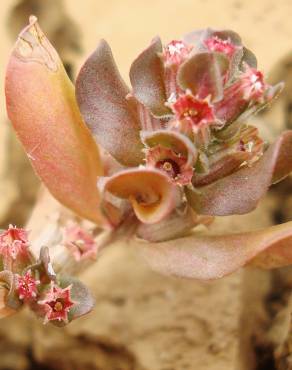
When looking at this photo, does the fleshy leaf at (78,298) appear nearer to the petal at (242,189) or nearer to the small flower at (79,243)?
the small flower at (79,243)

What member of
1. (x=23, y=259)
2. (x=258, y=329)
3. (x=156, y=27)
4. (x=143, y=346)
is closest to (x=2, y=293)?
(x=23, y=259)

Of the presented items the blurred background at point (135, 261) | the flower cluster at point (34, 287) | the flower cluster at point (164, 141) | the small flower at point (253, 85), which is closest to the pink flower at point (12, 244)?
the flower cluster at point (34, 287)

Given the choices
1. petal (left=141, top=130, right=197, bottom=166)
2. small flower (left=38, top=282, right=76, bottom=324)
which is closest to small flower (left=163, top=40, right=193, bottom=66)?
petal (left=141, top=130, right=197, bottom=166)

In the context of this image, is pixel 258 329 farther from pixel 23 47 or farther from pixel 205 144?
pixel 23 47

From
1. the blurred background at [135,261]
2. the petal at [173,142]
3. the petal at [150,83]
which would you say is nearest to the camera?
the petal at [173,142]

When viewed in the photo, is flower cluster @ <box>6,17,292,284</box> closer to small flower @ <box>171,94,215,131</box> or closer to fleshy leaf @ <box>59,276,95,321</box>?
small flower @ <box>171,94,215,131</box>

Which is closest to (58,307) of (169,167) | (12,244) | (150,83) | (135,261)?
(12,244)

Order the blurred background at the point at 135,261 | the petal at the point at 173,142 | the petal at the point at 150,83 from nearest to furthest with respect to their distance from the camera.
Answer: the petal at the point at 173,142 < the petal at the point at 150,83 < the blurred background at the point at 135,261

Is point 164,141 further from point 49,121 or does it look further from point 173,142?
point 49,121
